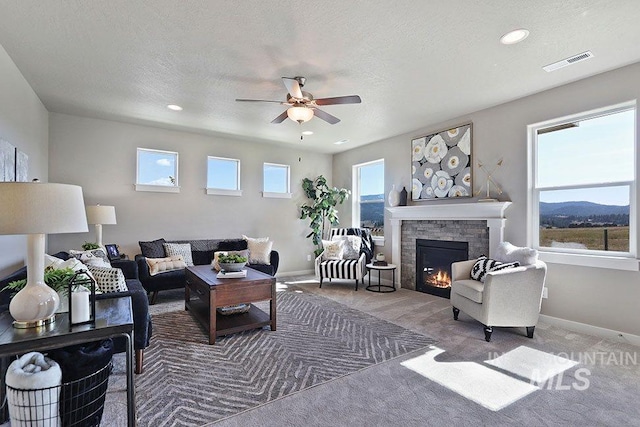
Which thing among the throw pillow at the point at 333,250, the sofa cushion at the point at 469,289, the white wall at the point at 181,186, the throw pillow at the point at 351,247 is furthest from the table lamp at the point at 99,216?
the sofa cushion at the point at 469,289

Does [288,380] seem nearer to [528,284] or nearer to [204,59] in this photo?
[528,284]

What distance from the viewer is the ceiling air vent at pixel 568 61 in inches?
112

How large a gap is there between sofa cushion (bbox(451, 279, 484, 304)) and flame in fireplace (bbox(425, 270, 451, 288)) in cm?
116

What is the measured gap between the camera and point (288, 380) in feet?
7.72

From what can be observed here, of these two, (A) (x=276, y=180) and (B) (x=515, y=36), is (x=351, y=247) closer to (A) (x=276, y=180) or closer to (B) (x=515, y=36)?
(A) (x=276, y=180)

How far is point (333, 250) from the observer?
5.65 m

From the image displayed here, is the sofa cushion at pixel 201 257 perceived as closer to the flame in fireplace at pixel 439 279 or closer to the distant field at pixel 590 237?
the flame in fireplace at pixel 439 279

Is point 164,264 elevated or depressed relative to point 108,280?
depressed

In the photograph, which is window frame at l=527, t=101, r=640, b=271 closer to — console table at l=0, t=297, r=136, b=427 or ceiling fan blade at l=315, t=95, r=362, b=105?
ceiling fan blade at l=315, t=95, r=362, b=105

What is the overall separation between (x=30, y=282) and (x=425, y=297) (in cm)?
453

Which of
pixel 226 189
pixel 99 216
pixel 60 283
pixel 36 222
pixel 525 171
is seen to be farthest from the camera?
pixel 226 189

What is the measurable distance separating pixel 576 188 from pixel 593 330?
150 centimetres

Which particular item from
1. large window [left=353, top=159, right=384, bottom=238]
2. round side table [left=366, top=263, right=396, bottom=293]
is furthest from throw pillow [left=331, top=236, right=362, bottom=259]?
large window [left=353, top=159, right=384, bottom=238]

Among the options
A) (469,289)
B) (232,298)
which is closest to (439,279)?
(469,289)
